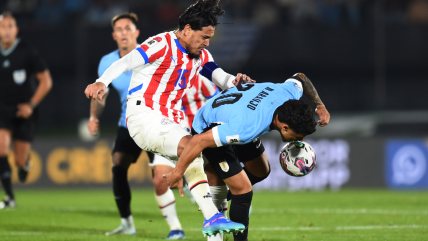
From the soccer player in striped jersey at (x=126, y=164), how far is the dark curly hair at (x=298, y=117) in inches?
85.1

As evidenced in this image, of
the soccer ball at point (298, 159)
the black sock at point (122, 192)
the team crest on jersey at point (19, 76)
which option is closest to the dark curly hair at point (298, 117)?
the soccer ball at point (298, 159)

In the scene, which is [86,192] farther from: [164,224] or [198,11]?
[198,11]

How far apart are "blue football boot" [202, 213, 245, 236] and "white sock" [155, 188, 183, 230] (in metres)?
1.77

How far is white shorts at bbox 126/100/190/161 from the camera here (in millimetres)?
4883

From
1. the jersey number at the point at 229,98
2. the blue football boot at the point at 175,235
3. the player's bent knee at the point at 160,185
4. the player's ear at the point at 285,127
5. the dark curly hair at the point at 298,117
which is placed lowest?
the blue football boot at the point at 175,235

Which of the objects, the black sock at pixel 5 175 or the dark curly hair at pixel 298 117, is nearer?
the dark curly hair at pixel 298 117

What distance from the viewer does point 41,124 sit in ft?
45.5

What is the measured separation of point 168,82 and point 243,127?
927 mm

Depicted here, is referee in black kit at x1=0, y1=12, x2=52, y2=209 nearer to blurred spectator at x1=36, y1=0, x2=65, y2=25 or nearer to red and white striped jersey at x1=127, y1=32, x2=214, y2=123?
red and white striped jersey at x1=127, y1=32, x2=214, y2=123

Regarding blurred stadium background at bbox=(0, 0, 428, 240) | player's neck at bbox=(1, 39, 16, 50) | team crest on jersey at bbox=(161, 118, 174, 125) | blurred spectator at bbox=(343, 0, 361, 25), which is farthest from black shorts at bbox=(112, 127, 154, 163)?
blurred spectator at bbox=(343, 0, 361, 25)

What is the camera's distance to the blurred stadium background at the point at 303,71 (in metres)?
12.5

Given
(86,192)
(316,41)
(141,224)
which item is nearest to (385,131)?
(316,41)

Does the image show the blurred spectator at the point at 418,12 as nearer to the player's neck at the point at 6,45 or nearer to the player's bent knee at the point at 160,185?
the player's neck at the point at 6,45

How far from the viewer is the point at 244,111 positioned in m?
4.68
